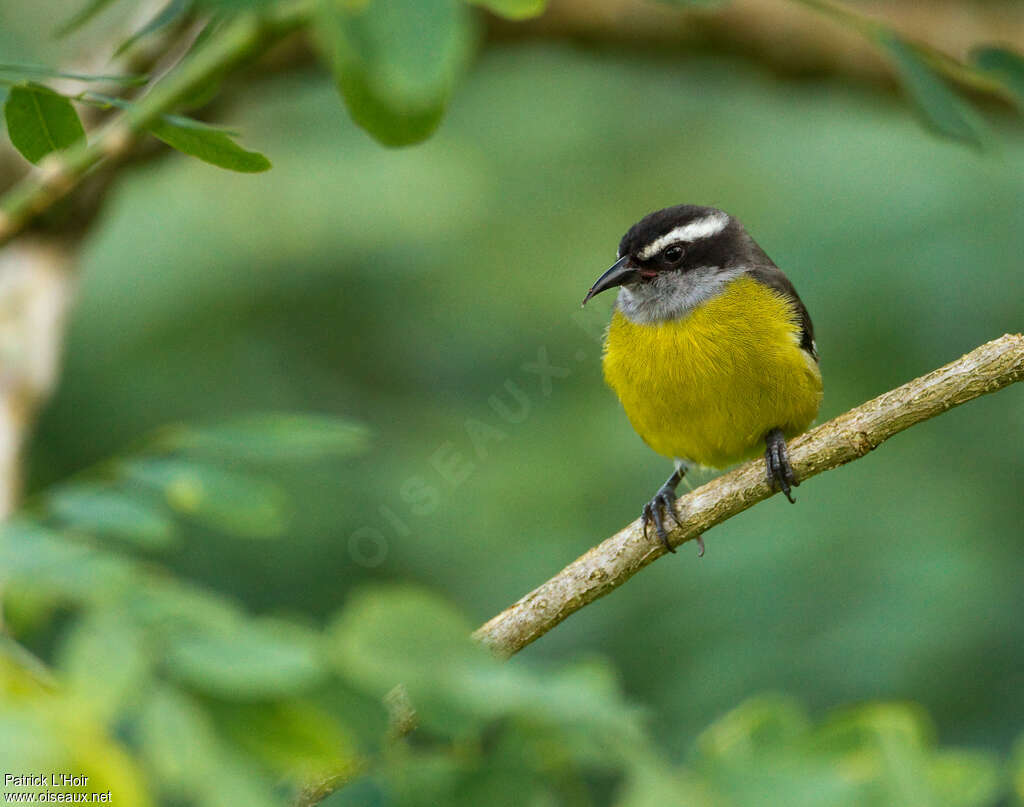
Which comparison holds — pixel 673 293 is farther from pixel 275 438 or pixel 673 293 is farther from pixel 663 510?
pixel 275 438

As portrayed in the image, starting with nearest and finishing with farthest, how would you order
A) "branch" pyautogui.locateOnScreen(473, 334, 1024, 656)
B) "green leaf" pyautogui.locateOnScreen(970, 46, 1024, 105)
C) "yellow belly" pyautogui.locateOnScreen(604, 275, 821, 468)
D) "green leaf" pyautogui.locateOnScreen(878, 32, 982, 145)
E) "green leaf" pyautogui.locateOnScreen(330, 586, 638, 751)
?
"green leaf" pyautogui.locateOnScreen(330, 586, 638, 751) < "green leaf" pyautogui.locateOnScreen(878, 32, 982, 145) < "branch" pyautogui.locateOnScreen(473, 334, 1024, 656) < "green leaf" pyautogui.locateOnScreen(970, 46, 1024, 105) < "yellow belly" pyautogui.locateOnScreen(604, 275, 821, 468)

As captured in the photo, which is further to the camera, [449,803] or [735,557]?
[735,557]

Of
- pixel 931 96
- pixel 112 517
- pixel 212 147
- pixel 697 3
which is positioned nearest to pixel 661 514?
pixel 931 96

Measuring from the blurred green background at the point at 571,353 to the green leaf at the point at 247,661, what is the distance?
10.4ft

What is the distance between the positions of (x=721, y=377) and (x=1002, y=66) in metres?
1.90

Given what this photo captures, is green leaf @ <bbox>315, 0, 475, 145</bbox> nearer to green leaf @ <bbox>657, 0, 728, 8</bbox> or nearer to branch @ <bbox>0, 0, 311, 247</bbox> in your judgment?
branch @ <bbox>0, 0, 311, 247</bbox>

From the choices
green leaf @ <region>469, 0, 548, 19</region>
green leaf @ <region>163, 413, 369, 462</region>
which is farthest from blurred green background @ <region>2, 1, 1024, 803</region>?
green leaf @ <region>163, 413, 369, 462</region>

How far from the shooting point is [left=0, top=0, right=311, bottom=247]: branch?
1.70 m

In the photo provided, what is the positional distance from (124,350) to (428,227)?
6.90 ft

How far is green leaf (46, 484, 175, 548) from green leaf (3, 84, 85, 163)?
38.3 inches

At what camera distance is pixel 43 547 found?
1328mm

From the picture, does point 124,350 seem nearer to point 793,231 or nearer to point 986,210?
point 793,231

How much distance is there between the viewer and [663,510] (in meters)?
4.32

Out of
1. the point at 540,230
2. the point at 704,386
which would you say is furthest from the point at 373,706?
the point at 540,230
